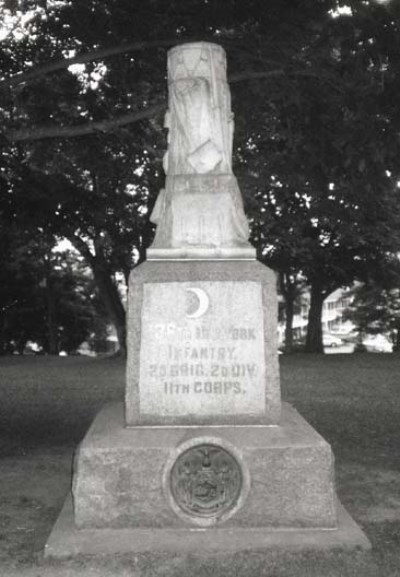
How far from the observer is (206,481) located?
184 inches

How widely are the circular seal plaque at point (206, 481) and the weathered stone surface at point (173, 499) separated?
0.14 ft

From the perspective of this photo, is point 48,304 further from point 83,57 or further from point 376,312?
point 83,57

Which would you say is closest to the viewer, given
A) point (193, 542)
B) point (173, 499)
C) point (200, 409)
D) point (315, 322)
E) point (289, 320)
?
point (193, 542)

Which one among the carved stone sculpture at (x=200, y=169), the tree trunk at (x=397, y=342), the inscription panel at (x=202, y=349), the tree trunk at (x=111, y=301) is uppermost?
the carved stone sculpture at (x=200, y=169)

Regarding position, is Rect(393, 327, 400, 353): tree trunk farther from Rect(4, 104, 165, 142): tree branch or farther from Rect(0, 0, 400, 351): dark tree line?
Rect(4, 104, 165, 142): tree branch

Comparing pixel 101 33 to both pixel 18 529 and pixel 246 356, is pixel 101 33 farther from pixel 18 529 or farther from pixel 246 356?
pixel 18 529

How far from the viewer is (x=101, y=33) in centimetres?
793

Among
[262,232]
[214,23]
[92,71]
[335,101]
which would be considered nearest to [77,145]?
[92,71]

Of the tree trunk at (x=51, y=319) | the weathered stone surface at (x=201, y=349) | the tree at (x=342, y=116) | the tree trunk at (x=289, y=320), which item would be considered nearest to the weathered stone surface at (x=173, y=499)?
the weathered stone surface at (x=201, y=349)

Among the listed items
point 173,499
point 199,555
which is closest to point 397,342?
point 173,499

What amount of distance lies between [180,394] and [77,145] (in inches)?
228

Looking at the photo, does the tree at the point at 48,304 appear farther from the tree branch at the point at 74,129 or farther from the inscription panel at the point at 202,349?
the inscription panel at the point at 202,349

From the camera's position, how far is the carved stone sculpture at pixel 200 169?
5297mm

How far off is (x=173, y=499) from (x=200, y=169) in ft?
8.62
